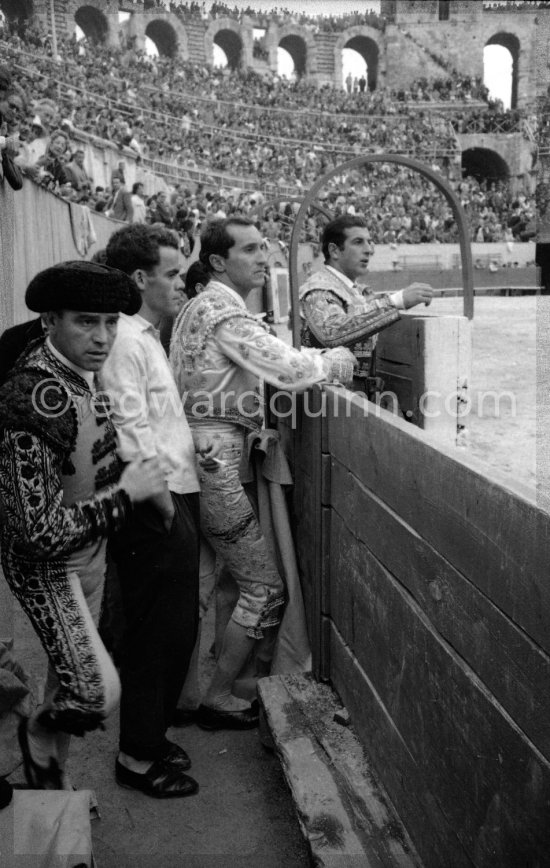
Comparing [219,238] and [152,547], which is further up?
[219,238]

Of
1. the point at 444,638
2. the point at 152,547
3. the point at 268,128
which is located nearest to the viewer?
the point at 444,638

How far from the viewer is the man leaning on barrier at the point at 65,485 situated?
1.73 metres

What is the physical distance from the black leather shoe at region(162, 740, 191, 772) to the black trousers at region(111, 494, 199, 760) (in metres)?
0.05

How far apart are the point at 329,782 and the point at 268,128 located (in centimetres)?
3300

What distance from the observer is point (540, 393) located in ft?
18.1

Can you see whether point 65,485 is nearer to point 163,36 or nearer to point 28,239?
point 28,239

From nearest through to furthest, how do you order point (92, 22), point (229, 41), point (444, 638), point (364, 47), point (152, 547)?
point (444, 638) → point (152, 547) → point (92, 22) → point (229, 41) → point (364, 47)

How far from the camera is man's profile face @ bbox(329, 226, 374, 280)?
3.30 m

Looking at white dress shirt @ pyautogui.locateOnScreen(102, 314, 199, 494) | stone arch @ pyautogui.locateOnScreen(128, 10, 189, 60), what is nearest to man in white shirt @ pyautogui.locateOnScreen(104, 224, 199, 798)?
white dress shirt @ pyautogui.locateOnScreen(102, 314, 199, 494)

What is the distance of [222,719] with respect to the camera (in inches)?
108

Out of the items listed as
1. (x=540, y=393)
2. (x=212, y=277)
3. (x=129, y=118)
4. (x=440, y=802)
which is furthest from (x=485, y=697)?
(x=129, y=118)

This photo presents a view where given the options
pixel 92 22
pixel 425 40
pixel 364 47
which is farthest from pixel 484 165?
pixel 92 22

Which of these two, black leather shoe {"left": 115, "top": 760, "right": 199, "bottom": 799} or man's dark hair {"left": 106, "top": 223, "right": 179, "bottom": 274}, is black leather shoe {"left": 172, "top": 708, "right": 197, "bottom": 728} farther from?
man's dark hair {"left": 106, "top": 223, "right": 179, "bottom": 274}

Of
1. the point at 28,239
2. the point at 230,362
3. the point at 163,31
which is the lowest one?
the point at 230,362
